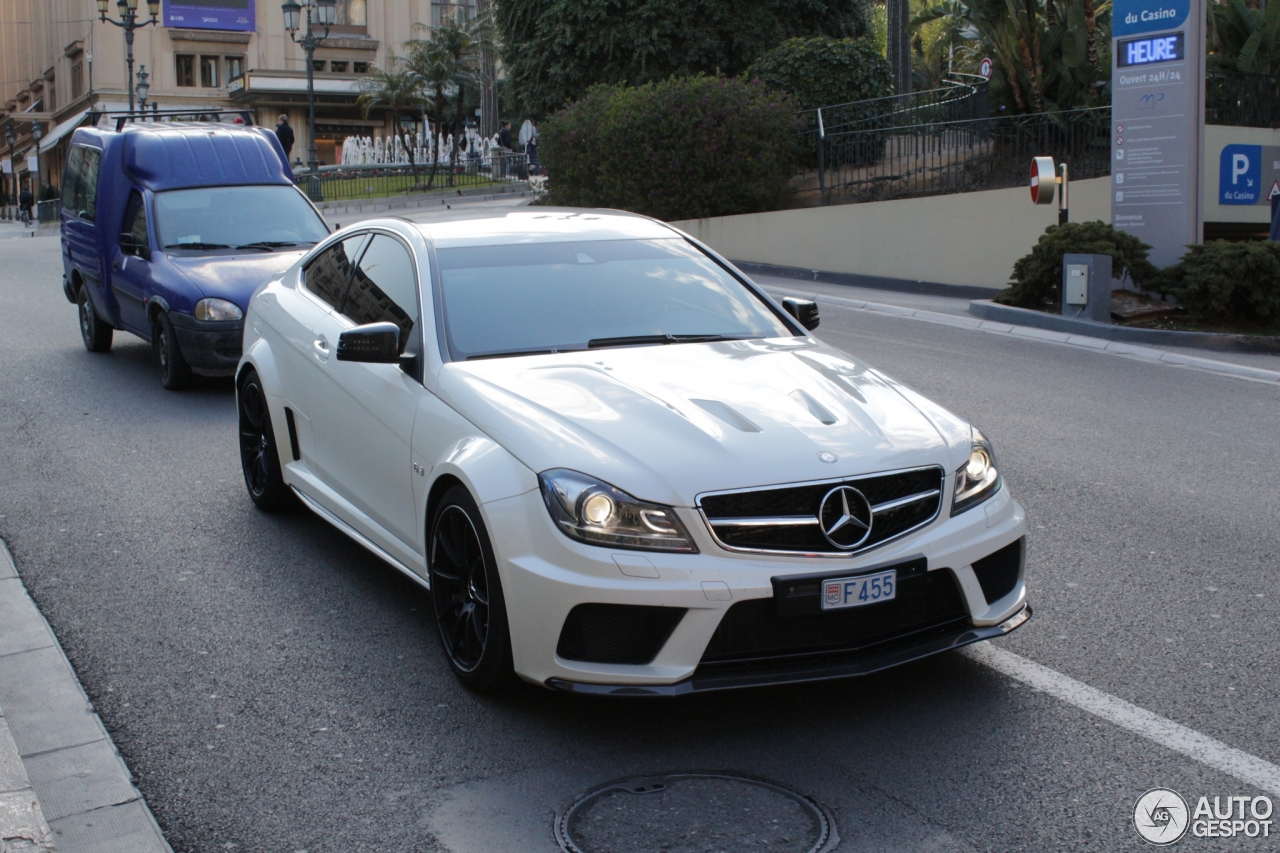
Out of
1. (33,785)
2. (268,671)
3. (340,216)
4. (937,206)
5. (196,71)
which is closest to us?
(33,785)

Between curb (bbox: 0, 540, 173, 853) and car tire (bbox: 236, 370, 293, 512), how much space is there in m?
1.72

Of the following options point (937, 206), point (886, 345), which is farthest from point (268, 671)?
point (937, 206)

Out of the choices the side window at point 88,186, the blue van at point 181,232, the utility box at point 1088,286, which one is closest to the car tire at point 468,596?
the blue van at point 181,232

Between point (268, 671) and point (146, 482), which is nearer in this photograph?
point (268, 671)

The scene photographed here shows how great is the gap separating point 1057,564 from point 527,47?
26.2 m

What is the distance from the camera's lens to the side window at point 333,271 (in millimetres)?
6359

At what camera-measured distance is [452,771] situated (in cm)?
403

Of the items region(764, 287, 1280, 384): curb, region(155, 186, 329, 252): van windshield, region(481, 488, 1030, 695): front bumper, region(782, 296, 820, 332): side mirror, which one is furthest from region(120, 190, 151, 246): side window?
region(481, 488, 1030, 695): front bumper

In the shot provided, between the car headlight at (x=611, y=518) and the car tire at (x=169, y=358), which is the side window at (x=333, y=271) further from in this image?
the car tire at (x=169, y=358)

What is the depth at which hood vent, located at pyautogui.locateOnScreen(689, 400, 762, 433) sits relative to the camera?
14.1 ft

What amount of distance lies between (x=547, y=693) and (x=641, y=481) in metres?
1.01

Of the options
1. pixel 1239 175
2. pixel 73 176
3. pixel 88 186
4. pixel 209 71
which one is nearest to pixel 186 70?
pixel 209 71

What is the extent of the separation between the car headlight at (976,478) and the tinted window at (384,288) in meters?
2.24

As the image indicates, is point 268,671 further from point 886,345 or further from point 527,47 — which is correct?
point 527,47
